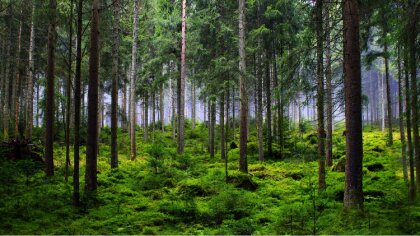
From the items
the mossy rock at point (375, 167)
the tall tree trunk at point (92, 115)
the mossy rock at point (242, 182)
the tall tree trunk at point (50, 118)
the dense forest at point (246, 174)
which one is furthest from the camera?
the mossy rock at point (375, 167)

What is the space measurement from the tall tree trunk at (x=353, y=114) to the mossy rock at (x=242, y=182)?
5.12 metres

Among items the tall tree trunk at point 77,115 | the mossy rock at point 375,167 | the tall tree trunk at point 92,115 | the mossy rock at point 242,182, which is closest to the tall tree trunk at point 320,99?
the mossy rock at point 242,182

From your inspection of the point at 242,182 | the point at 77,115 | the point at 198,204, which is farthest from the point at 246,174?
the point at 77,115

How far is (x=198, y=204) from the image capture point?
419 inches

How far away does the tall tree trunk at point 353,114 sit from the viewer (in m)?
8.38

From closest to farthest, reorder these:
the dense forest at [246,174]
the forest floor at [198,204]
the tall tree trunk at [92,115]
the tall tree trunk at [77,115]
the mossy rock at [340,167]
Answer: the forest floor at [198,204] → the dense forest at [246,174] → the tall tree trunk at [77,115] → the tall tree trunk at [92,115] → the mossy rock at [340,167]

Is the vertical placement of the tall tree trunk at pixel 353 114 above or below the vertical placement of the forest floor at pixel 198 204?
above

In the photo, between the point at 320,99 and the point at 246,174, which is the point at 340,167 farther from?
the point at 320,99

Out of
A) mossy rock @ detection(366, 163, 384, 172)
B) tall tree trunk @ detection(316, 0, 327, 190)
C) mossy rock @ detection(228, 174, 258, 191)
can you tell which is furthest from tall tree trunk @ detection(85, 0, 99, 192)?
mossy rock @ detection(366, 163, 384, 172)

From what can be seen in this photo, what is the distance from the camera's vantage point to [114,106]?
15656 mm

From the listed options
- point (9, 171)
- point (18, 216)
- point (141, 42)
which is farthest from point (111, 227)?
point (141, 42)

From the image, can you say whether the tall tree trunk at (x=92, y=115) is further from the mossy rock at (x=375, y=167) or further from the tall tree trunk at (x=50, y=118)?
the mossy rock at (x=375, y=167)

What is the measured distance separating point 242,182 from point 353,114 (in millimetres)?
→ 6004

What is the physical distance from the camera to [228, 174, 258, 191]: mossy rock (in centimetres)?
1319
